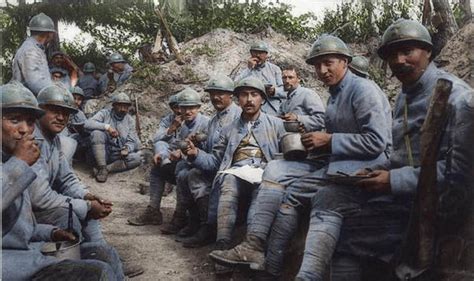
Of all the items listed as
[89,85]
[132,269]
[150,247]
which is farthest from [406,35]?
[89,85]

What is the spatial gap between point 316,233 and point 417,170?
0.89 meters

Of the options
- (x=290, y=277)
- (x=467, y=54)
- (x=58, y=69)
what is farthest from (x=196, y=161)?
(x=58, y=69)

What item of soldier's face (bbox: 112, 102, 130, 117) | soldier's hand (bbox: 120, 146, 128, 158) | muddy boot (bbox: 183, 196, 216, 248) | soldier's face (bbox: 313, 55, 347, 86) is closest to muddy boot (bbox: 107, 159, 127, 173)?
soldier's hand (bbox: 120, 146, 128, 158)

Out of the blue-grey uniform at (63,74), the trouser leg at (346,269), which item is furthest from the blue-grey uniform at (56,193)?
the blue-grey uniform at (63,74)

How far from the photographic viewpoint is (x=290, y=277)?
15.5 ft

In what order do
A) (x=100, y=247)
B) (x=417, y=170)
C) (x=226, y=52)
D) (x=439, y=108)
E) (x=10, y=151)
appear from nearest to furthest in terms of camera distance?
1. (x=439, y=108)
2. (x=417, y=170)
3. (x=10, y=151)
4. (x=100, y=247)
5. (x=226, y=52)

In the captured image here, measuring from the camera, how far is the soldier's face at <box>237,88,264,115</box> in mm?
5840

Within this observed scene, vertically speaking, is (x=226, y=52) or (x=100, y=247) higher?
(x=226, y=52)

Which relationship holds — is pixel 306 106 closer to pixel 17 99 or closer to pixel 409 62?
pixel 409 62

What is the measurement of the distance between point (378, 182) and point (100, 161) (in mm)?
7606

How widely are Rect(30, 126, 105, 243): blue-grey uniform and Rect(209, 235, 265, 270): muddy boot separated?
4.32 ft

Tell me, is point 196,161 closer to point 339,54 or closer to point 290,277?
point 290,277

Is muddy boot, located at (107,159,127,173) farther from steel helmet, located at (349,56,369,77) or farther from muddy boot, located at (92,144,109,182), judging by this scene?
steel helmet, located at (349,56,369,77)

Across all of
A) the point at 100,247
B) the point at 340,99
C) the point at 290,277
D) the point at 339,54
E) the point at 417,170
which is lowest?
the point at 290,277
